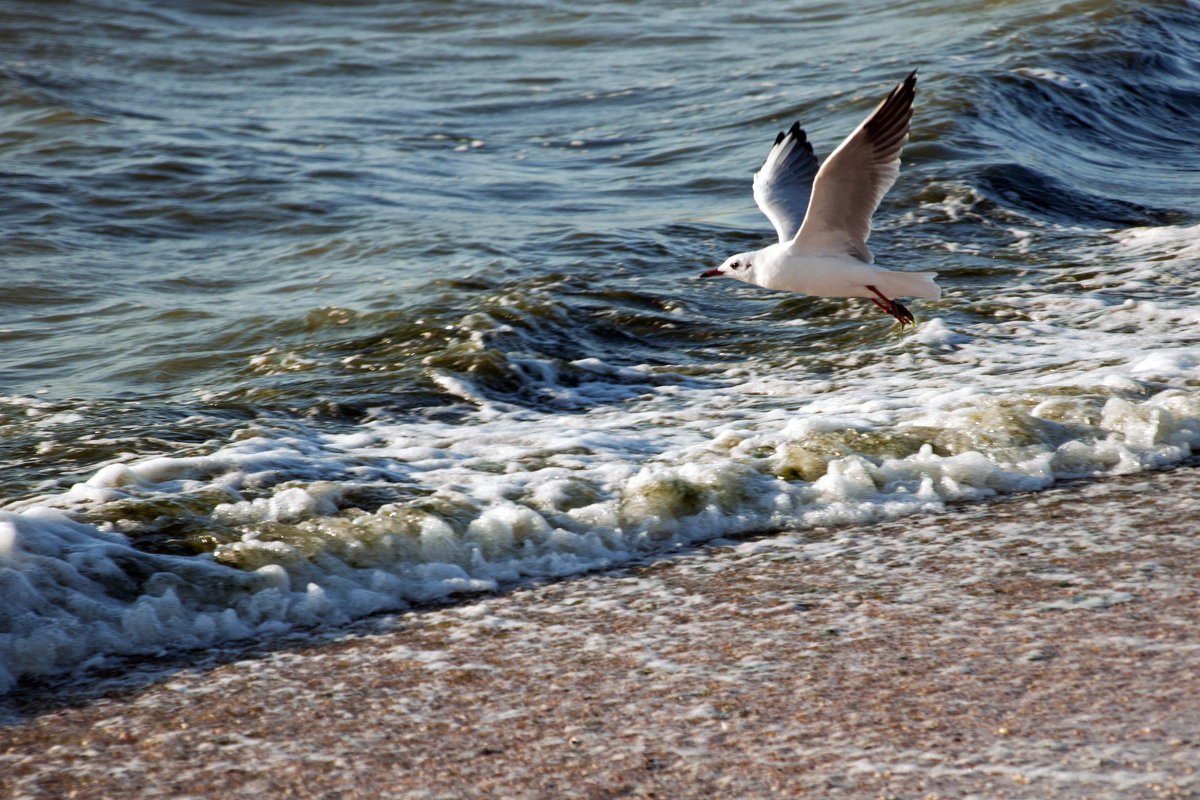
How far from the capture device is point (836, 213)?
5.64 meters

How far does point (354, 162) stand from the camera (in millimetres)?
12625

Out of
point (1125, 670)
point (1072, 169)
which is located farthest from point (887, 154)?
point (1072, 169)

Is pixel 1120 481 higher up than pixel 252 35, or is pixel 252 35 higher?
pixel 252 35

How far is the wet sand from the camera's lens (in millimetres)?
2906

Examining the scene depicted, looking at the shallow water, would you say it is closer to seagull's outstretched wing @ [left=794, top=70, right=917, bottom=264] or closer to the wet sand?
the wet sand

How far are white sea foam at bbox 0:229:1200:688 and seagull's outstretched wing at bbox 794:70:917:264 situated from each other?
770 mm

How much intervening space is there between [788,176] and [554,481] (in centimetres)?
251

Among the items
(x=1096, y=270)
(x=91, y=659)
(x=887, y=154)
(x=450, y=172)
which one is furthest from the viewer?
(x=450, y=172)

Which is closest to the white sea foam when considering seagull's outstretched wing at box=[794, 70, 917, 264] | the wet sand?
the wet sand

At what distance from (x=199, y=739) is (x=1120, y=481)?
336 centimetres

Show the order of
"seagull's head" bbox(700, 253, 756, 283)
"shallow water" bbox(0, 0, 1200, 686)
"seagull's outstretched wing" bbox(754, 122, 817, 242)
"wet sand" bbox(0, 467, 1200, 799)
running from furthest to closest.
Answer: "seagull's outstretched wing" bbox(754, 122, 817, 242)
"seagull's head" bbox(700, 253, 756, 283)
"shallow water" bbox(0, 0, 1200, 686)
"wet sand" bbox(0, 467, 1200, 799)

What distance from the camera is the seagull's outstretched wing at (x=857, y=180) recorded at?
200 inches

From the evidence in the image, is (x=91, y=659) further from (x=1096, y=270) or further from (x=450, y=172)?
(x=450, y=172)

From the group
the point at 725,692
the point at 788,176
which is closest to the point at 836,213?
the point at 788,176
